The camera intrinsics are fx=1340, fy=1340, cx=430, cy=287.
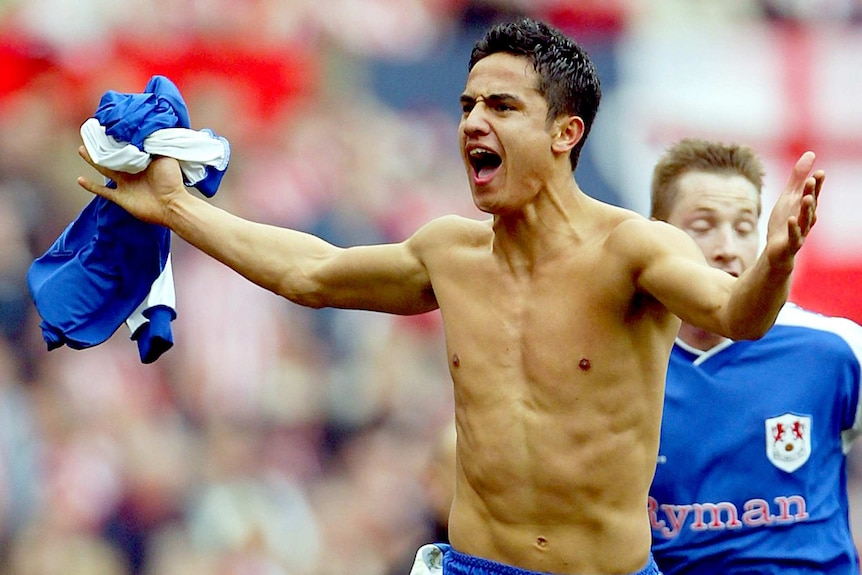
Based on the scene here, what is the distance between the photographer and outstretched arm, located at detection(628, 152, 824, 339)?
2.58m

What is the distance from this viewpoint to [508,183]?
Answer: 3174mm

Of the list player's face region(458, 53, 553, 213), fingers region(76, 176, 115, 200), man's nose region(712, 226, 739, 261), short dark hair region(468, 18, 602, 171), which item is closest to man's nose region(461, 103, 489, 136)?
player's face region(458, 53, 553, 213)

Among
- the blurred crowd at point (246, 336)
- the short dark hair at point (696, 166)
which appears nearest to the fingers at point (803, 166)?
the short dark hair at point (696, 166)

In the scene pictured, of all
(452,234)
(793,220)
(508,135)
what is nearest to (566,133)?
(508,135)

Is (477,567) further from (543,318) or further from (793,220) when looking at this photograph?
(793,220)

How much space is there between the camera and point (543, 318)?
10.3 feet

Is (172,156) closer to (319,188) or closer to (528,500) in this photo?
(528,500)

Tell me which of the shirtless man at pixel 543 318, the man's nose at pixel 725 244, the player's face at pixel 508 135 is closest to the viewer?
the shirtless man at pixel 543 318

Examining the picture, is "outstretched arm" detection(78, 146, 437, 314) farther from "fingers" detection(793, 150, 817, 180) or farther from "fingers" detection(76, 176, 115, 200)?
"fingers" detection(793, 150, 817, 180)

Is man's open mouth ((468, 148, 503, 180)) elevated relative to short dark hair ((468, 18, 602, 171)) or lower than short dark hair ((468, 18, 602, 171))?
lower

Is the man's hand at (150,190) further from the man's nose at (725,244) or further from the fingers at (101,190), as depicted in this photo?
the man's nose at (725,244)

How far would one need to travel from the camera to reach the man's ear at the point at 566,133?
3.22 meters

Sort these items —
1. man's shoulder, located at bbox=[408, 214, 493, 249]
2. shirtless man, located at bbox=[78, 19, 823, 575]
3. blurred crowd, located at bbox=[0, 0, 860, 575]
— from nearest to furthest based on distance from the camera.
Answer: shirtless man, located at bbox=[78, 19, 823, 575] < man's shoulder, located at bbox=[408, 214, 493, 249] < blurred crowd, located at bbox=[0, 0, 860, 575]

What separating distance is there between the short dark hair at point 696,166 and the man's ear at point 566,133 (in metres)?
0.91
